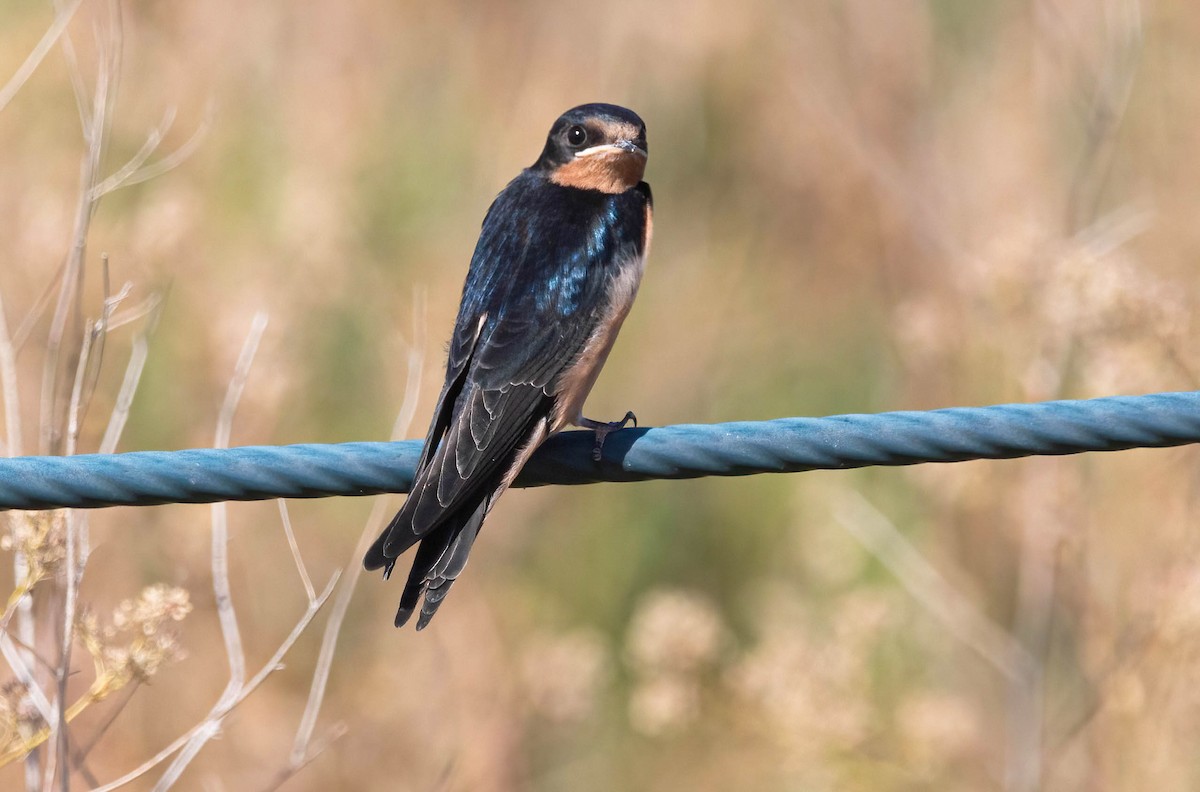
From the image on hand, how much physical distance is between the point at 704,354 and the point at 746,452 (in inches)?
130

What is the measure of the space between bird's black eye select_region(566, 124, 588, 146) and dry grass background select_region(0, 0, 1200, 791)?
607 millimetres

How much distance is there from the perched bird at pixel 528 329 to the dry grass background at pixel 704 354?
56 centimetres

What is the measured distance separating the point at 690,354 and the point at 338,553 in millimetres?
1452

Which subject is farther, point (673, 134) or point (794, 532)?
point (673, 134)

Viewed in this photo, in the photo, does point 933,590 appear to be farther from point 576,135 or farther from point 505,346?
point 505,346

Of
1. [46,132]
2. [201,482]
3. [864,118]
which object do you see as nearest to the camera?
[201,482]

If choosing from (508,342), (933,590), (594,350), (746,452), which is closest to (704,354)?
(933,590)

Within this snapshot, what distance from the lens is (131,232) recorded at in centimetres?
453

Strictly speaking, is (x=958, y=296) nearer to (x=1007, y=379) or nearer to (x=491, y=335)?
(x=1007, y=379)

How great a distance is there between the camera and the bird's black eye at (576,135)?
3611mm

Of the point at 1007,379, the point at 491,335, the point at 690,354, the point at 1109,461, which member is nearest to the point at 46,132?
the point at 690,354

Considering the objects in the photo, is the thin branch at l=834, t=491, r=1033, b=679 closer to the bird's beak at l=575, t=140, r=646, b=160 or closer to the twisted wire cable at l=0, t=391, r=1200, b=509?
the bird's beak at l=575, t=140, r=646, b=160

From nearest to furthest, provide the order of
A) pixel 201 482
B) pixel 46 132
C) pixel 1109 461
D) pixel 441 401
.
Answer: pixel 201 482
pixel 441 401
pixel 1109 461
pixel 46 132

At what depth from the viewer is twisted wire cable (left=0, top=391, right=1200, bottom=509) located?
2039 mm
